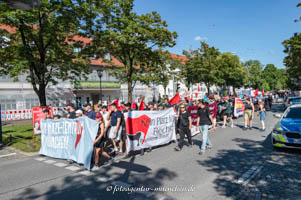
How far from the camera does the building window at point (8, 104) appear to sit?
24552mm

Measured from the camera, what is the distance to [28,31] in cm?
1173

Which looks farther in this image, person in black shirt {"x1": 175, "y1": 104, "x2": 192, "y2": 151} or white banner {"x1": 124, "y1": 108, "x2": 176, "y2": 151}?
person in black shirt {"x1": 175, "y1": 104, "x2": 192, "y2": 151}

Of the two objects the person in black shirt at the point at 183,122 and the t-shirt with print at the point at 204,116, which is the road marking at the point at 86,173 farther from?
the t-shirt with print at the point at 204,116

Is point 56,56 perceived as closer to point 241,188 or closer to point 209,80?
point 241,188

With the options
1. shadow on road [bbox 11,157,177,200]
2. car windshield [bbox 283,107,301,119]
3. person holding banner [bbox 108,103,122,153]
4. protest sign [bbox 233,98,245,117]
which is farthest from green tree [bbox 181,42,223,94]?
shadow on road [bbox 11,157,177,200]

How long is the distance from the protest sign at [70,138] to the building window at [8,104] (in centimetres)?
2004

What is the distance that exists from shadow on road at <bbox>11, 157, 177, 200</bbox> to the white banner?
1.44 m

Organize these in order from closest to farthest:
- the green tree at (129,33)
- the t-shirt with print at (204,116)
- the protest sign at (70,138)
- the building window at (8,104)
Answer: the protest sign at (70,138), the t-shirt with print at (204,116), the green tree at (129,33), the building window at (8,104)

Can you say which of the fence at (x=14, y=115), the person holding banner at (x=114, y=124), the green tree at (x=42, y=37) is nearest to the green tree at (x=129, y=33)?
the green tree at (x=42, y=37)

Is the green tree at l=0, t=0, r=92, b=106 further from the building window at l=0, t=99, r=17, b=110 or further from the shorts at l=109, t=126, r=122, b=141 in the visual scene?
the building window at l=0, t=99, r=17, b=110

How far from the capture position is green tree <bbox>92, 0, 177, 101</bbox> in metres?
15.1

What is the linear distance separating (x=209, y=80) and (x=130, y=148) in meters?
31.3

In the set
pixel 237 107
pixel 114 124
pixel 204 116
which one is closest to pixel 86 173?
pixel 114 124

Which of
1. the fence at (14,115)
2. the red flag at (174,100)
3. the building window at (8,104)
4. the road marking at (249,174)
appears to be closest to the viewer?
the road marking at (249,174)
